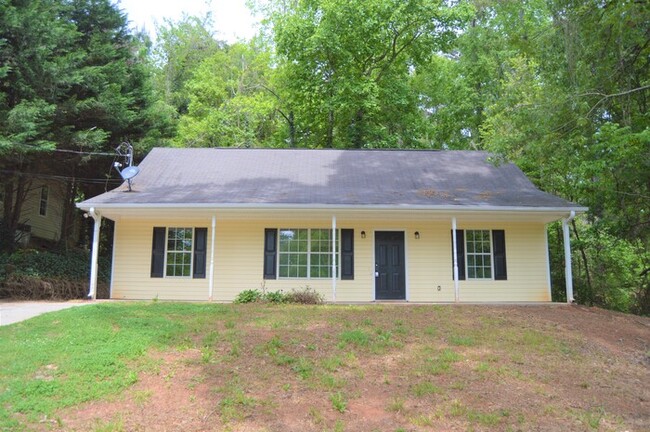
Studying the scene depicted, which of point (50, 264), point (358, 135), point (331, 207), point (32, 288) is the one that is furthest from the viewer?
point (358, 135)

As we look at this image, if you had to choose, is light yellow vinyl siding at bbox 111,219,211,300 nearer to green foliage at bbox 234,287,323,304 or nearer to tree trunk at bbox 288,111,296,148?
green foliage at bbox 234,287,323,304

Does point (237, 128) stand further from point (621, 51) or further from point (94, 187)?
point (621, 51)

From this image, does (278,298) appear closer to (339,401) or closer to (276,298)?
(276,298)

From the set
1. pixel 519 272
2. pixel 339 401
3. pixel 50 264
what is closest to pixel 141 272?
pixel 50 264

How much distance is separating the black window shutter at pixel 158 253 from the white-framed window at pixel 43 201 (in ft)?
27.6

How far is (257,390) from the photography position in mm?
5562

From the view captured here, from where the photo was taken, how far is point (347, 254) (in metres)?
13.4

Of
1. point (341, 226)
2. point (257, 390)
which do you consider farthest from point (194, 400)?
point (341, 226)

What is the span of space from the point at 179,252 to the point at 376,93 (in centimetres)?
1288

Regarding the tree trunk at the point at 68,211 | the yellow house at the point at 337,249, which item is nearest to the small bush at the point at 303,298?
the yellow house at the point at 337,249

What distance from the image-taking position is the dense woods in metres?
10.7

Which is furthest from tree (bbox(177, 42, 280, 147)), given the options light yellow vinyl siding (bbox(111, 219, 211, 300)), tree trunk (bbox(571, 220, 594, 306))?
tree trunk (bbox(571, 220, 594, 306))

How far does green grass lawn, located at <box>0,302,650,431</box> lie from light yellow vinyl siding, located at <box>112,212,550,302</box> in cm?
443

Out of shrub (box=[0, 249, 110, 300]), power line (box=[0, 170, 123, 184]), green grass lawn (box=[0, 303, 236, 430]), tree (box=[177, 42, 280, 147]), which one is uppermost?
tree (box=[177, 42, 280, 147])
